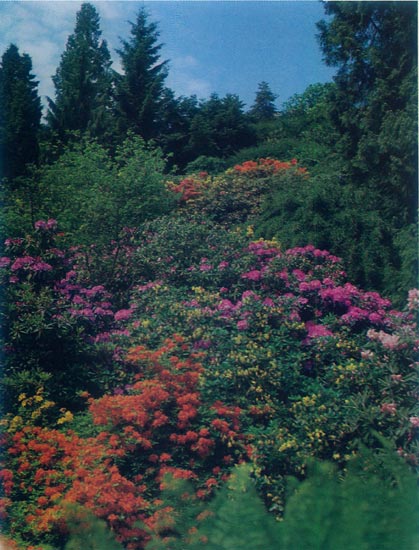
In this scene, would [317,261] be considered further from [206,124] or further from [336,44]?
[206,124]

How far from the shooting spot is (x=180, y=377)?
13.2ft

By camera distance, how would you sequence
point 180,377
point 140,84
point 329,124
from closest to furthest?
point 180,377 → point 329,124 → point 140,84

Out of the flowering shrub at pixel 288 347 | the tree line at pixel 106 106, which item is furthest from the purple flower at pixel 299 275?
the tree line at pixel 106 106

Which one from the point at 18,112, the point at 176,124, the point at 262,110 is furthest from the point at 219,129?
the point at 18,112

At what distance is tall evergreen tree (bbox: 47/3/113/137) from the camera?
15766mm

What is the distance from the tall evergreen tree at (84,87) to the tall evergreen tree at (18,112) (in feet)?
3.61

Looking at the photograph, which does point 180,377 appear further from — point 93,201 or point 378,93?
point 378,93

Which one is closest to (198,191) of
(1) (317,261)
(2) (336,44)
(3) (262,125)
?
(2) (336,44)

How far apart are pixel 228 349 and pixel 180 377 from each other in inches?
28.7

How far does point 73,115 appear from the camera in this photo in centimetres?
1681

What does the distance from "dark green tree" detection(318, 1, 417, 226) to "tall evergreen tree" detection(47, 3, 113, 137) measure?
8249 mm

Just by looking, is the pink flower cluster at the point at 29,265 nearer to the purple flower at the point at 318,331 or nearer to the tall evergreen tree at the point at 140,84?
the purple flower at the point at 318,331

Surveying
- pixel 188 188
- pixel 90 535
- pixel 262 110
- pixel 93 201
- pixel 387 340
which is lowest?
pixel 90 535

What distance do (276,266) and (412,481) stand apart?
13.9 feet
